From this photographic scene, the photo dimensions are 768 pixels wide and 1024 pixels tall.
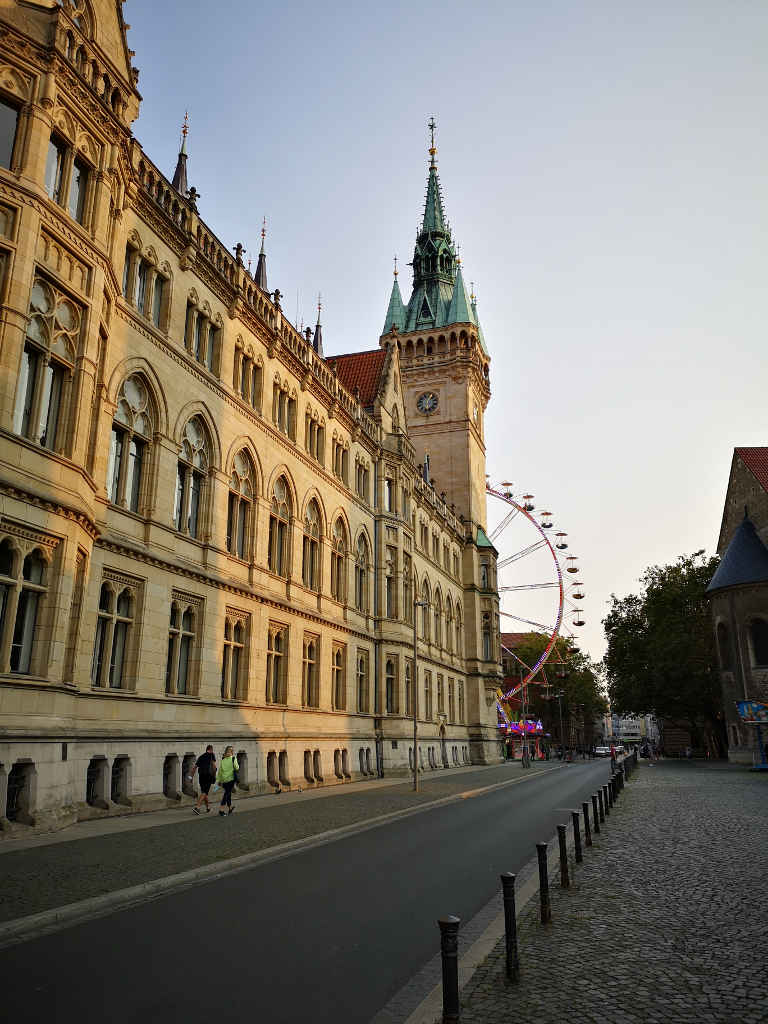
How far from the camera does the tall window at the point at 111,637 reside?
20094 mm

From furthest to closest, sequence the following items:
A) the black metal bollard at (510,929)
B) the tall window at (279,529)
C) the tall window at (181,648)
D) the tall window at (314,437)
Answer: the tall window at (314,437) → the tall window at (279,529) → the tall window at (181,648) → the black metal bollard at (510,929)

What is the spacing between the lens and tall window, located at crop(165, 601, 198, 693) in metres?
23.3

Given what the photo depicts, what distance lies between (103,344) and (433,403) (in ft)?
190

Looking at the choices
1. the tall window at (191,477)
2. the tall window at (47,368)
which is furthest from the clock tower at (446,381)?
the tall window at (47,368)

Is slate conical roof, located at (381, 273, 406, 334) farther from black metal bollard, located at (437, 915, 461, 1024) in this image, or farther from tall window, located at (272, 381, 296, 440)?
black metal bollard, located at (437, 915, 461, 1024)

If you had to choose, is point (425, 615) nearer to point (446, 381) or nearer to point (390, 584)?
point (390, 584)

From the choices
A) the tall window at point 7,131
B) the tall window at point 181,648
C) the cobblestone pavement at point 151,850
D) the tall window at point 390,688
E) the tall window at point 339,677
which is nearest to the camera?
the cobblestone pavement at point 151,850

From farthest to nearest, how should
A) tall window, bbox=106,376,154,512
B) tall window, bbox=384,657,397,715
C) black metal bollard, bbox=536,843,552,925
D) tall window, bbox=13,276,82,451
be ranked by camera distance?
tall window, bbox=384,657,397,715, tall window, bbox=106,376,154,512, tall window, bbox=13,276,82,451, black metal bollard, bbox=536,843,552,925

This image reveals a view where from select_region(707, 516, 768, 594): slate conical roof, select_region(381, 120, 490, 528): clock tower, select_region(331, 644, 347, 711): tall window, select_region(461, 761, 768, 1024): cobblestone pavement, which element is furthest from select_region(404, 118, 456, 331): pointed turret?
select_region(461, 761, 768, 1024): cobblestone pavement

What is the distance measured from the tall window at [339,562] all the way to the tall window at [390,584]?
5399mm

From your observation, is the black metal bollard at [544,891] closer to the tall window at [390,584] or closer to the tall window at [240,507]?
the tall window at [240,507]

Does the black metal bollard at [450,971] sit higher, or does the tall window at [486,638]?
the tall window at [486,638]

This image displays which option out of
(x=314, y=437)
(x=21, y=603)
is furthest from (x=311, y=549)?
(x=21, y=603)

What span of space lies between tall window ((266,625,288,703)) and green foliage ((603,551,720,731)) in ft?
139
